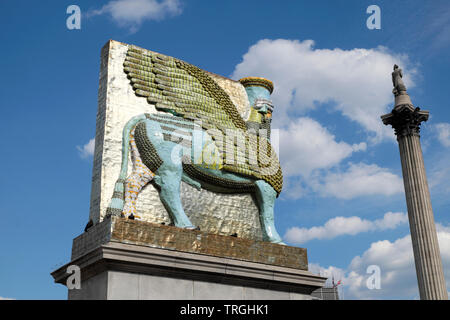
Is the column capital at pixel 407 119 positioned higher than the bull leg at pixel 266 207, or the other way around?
the column capital at pixel 407 119

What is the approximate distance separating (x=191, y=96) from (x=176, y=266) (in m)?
5.32

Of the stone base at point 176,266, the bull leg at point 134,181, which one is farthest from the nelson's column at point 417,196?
the bull leg at point 134,181

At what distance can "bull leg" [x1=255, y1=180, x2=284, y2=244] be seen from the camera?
51.5 ft

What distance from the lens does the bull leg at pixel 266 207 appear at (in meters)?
15.7

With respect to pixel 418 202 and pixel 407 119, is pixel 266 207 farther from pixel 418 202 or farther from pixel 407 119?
pixel 407 119

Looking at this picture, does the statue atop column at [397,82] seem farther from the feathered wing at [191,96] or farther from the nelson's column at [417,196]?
the feathered wing at [191,96]

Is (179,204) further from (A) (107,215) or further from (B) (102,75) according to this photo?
(B) (102,75)

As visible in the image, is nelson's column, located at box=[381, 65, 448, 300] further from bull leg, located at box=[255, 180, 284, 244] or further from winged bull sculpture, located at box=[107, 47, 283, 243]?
bull leg, located at box=[255, 180, 284, 244]

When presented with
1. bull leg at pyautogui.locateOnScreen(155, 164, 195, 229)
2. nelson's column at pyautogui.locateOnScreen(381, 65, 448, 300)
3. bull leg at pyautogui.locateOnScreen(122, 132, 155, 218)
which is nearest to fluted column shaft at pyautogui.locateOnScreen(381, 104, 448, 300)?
nelson's column at pyautogui.locateOnScreen(381, 65, 448, 300)

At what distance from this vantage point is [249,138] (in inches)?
655

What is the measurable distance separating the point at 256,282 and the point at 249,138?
4.36 m

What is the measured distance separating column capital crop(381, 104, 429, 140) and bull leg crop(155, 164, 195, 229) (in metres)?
12.1

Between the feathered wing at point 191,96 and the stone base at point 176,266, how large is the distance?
2461 mm

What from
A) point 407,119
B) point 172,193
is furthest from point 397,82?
point 172,193
